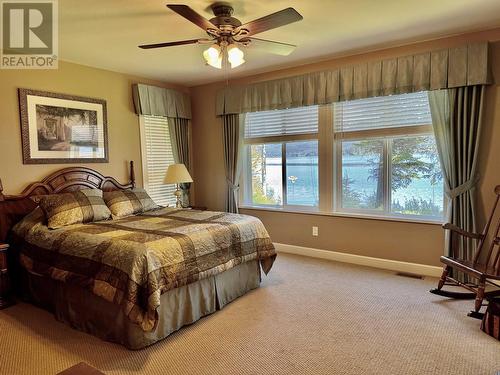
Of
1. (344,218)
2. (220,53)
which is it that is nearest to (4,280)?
(220,53)

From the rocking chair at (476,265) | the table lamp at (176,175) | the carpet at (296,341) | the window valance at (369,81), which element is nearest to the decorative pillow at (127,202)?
the table lamp at (176,175)

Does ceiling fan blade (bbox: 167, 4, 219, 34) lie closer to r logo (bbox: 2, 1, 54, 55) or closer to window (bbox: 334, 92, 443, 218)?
r logo (bbox: 2, 1, 54, 55)

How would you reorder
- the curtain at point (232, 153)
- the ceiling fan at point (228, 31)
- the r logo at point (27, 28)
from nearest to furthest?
1. the ceiling fan at point (228, 31)
2. the r logo at point (27, 28)
3. the curtain at point (232, 153)

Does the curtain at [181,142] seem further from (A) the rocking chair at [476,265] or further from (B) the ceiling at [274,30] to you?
(A) the rocking chair at [476,265]

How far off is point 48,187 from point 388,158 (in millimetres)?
3817

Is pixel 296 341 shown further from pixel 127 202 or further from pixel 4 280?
pixel 4 280

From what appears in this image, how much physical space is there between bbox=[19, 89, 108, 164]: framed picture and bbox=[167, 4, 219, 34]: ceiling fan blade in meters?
2.30

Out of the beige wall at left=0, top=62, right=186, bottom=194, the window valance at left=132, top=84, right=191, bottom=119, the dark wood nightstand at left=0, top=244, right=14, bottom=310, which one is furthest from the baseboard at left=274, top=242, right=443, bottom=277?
the dark wood nightstand at left=0, top=244, right=14, bottom=310

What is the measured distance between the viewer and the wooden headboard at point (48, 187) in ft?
10.9

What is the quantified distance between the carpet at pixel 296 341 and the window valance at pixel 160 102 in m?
2.77

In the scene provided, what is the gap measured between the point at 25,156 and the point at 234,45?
255cm

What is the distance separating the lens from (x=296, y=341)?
93.7 inches

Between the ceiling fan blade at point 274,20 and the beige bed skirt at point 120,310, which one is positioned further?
the beige bed skirt at point 120,310

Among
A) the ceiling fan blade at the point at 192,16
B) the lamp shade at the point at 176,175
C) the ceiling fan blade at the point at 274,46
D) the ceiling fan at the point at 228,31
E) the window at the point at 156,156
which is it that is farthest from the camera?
the window at the point at 156,156
